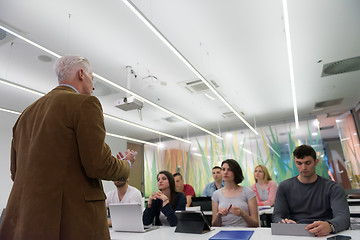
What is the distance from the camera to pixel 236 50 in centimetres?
388

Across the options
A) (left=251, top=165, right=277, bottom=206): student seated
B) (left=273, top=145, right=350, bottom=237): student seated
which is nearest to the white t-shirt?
(left=273, top=145, right=350, bottom=237): student seated

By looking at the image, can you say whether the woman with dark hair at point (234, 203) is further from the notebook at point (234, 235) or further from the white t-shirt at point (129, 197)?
the white t-shirt at point (129, 197)

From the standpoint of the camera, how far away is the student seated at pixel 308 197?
1.87 metres

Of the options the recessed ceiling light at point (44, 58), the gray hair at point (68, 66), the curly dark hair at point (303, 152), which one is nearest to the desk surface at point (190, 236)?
the curly dark hair at point (303, 152)

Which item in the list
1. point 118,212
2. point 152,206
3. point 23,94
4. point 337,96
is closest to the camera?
point 118,212

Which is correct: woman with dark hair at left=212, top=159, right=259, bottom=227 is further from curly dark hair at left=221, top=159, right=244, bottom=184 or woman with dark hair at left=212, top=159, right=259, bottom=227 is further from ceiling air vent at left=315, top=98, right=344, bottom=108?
ceiling air vent at left=315, top=98, right=344, bottom=108

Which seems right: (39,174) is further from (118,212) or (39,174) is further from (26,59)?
(26,59)

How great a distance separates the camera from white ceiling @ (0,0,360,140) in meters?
2.99

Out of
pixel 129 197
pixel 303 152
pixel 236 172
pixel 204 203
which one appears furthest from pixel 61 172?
pixel 204 203

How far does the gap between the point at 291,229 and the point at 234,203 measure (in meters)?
0.92

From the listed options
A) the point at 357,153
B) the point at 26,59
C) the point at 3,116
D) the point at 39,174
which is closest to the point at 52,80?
the point at 26,59

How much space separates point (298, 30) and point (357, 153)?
16.3ft

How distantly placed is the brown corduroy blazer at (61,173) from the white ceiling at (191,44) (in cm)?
178

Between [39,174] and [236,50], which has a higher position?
[236,50]
